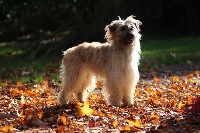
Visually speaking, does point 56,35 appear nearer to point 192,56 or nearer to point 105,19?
point 105,19

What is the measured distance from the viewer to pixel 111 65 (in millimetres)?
7680

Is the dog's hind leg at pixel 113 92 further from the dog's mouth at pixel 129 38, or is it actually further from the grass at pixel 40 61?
the grass at pixel 40 61

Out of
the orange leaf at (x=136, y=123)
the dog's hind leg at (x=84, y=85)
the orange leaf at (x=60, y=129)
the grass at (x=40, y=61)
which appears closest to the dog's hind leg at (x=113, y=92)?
the dog's hind leg at (x=84, y=85)

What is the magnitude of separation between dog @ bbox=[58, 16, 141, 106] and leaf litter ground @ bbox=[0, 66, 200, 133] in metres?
0.34

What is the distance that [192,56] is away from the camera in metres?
16.1

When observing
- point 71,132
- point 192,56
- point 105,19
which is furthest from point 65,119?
point 105,19

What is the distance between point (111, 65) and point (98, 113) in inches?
51.3

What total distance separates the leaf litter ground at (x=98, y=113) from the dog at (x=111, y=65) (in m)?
0.34

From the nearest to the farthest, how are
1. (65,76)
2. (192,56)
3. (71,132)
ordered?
(71,132)
(65,76)
(192,56)

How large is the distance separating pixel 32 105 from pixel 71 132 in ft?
7.21

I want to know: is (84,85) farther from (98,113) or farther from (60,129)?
Answer: (60,129)

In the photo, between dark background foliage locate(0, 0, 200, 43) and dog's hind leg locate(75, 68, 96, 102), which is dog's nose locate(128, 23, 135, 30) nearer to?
dog's hind leg locate(75, 68, 96, 102)

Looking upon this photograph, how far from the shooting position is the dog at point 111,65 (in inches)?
299

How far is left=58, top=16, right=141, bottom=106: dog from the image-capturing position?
7.59 metres
